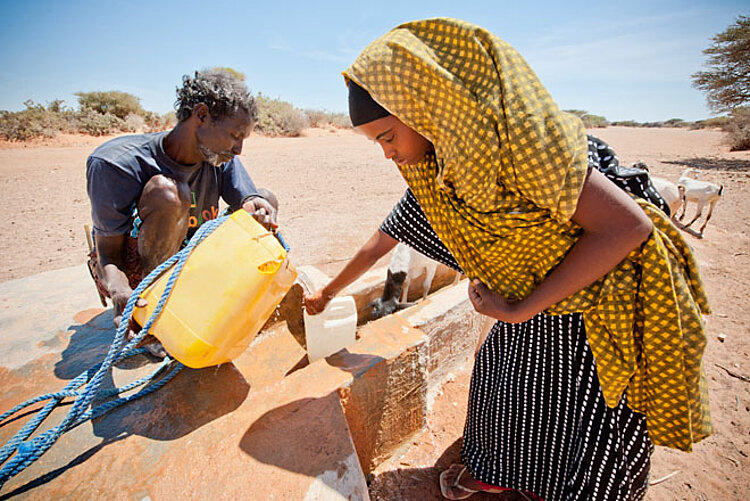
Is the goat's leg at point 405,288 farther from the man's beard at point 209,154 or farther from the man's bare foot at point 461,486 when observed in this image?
the man's beard at point 209,154

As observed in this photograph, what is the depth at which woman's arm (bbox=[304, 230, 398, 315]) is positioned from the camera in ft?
5.35

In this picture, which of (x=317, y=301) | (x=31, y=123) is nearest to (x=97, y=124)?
(x=31, y=123)

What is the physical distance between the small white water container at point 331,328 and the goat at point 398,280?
2.24 feet

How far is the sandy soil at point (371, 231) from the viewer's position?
1947mm

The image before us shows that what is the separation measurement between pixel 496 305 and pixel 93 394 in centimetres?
142

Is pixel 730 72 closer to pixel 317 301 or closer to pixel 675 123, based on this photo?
pixel 317 301

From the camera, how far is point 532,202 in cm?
100

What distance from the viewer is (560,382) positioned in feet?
4.34

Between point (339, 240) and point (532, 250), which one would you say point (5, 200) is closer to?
point (339, 240)

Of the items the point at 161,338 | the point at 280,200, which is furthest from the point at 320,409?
the point at 280,200

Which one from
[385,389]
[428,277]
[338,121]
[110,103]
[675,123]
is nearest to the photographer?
[385,389]

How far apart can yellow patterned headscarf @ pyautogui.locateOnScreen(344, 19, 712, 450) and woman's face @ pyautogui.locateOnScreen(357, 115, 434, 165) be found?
0.07 metres

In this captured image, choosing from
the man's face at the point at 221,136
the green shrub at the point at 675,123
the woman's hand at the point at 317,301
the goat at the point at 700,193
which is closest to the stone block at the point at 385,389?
the woman's hand at the point at 317,301

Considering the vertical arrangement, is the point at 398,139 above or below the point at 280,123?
above
